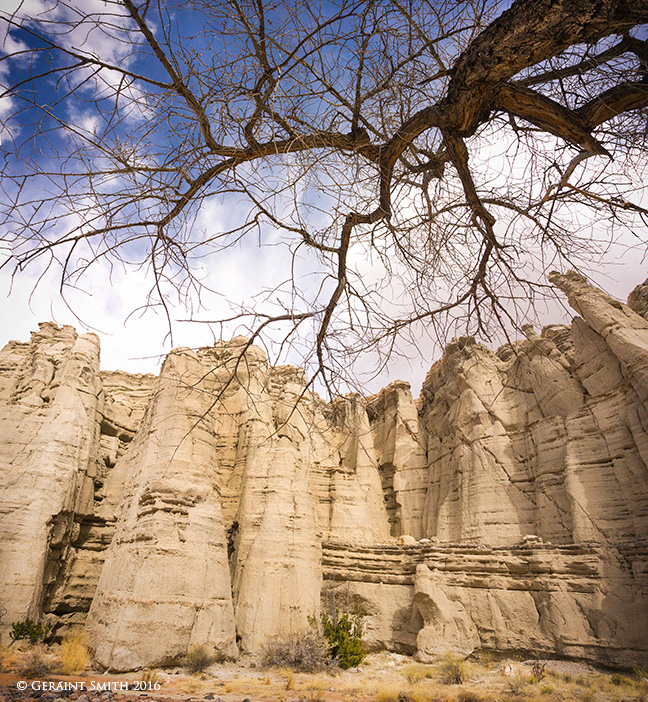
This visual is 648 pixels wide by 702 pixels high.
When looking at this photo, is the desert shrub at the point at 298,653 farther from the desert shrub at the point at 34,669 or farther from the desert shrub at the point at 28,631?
the desert shrub at the point at 28,631

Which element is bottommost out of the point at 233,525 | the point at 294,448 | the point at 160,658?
the point at 160,658

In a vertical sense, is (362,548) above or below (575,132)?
below

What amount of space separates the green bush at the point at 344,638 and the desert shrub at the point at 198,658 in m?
3.23

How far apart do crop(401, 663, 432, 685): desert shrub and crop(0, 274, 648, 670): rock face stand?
0.70m

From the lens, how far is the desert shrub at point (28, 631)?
32.6 feet

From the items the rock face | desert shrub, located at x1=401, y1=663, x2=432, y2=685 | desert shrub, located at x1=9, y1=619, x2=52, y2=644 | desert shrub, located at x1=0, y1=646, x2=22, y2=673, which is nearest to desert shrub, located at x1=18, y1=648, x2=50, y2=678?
desert shrub, located at x1=0, y1=646, x2=22, y2=673

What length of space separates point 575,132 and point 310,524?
1306 cm

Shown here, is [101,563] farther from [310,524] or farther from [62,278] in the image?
[62,278]

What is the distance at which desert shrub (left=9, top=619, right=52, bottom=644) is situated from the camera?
9945 millimetres

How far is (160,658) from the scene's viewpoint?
912cm

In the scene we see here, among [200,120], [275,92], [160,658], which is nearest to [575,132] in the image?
[275,92]

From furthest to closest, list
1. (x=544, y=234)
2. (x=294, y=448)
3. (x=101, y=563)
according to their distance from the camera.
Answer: (x=294, y=448), (x=101, y=563), (x=544, y=234)

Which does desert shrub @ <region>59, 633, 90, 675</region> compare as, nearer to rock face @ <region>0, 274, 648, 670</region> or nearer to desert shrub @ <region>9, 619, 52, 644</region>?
rock face @ <region>0, 274, 648, 670</region>

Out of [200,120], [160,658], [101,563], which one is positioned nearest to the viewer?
[200,120]
